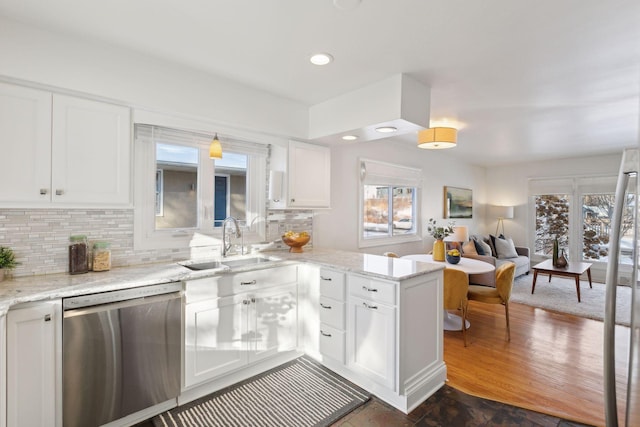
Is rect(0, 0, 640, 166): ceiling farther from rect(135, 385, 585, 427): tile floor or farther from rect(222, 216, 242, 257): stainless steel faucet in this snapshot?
rect(135, 385, 585, 427): tile floor

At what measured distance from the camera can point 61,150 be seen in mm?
1981

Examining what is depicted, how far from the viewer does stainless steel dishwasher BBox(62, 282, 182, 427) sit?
68.3 inches

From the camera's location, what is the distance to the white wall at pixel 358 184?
4020 millimetres

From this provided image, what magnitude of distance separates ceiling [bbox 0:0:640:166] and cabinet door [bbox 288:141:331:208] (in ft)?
1.69

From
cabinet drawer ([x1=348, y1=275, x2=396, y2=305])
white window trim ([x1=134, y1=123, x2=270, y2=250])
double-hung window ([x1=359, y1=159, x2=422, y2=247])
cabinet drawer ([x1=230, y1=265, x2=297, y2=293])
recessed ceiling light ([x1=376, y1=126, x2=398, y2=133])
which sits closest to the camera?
cabinet drawer ([x1=348, y1=275, x2=396, y2=305])

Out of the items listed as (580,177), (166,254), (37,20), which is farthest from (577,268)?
(37,20)

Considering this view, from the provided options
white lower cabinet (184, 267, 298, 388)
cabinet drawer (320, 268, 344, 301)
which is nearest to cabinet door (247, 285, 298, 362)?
white lower cabinet (184, 267, 298, 388)

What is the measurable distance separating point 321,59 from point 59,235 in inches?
89.1

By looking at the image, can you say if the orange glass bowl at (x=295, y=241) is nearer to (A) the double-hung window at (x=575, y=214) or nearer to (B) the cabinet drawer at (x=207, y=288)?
(B) the cabinet drawer at (x=207, y=288)

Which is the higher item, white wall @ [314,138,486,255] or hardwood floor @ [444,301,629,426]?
white wall @ [314,138,486,255]

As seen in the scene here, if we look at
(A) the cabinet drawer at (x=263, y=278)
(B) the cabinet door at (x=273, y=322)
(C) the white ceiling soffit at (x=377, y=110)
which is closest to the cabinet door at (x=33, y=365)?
(A) the cabinet drawer at (x=263, y=278)

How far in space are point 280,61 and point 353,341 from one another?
2.23 metres

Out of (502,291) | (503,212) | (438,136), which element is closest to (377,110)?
(438,136)

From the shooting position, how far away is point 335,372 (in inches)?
102
